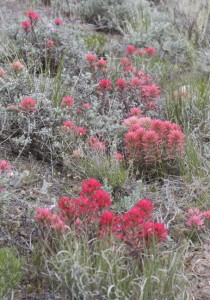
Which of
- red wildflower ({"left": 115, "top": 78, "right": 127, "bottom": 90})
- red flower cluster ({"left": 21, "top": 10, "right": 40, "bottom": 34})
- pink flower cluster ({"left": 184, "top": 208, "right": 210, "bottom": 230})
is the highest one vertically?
red flower cluster ({"left": 21, "top": 10, "right": 40, "bottom": 34})

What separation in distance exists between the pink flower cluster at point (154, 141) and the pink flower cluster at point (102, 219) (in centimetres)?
102

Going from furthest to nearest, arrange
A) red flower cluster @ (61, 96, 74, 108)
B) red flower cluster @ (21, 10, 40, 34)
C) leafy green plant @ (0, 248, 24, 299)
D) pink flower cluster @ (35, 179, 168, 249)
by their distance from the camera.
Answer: red flower cluster @ (21, 10, 40, 34), red flower cluster @ (61, 96, 74, 108), pink flower cluster @ (35, 179, 168, 249), leafy green plant @ (0, 248, 24, 299)

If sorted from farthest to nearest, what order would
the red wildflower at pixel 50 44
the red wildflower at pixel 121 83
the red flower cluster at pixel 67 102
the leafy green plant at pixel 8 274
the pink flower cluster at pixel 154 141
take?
1. the red wildflower at pixel 50 44
2. the red wildflower at pixel 121 83
3. the red flower cluster at pixel 67 102
4. the pink flower cluster at pixel 154 141
5. the leafy green plant at pixel 8 274

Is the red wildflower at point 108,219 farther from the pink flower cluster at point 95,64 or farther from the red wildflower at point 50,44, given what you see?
the red wildflower at point 50,44

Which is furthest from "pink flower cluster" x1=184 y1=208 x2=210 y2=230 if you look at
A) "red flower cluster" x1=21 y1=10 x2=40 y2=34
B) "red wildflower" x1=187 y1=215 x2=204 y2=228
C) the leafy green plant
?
"red flower cluster" x1=21 y1=10 x2=40 y2=34

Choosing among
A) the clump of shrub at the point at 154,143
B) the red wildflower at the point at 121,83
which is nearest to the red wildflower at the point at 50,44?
the red wildflower at the point at 121,83

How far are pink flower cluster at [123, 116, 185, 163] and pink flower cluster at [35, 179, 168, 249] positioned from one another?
1.02m

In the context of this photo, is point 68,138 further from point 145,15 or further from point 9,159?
point 145,15

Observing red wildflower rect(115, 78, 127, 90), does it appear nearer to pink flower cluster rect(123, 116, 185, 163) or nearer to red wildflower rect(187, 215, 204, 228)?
pink flower cluster rect(123, 116, 185, 163)

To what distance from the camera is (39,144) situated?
139 inches

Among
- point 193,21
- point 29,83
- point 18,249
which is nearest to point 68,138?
point 29,83

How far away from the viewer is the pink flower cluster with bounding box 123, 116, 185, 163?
316 centimetres

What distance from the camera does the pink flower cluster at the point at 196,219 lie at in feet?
8.46

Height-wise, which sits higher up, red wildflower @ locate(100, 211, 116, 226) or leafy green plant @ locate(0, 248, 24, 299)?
red wildflower @ locate(100, 211, 116, 226)
